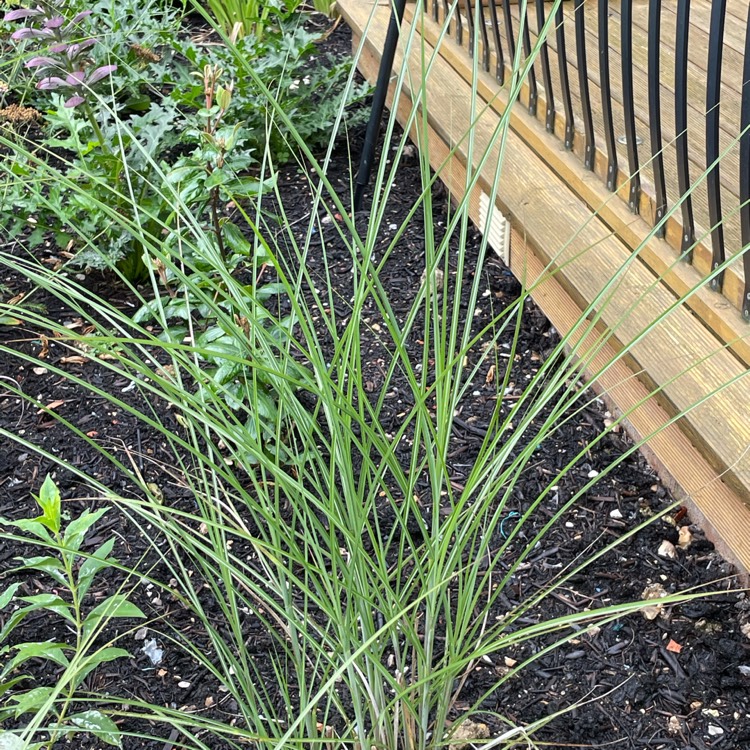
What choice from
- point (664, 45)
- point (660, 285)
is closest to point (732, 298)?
point (660, 285)

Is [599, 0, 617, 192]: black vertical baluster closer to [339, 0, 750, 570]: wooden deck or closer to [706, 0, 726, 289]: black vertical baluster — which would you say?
[339, 0, 750, 570]: wooden deck

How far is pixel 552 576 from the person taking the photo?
176cm

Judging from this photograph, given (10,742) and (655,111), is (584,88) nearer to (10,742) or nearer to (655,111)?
(655,111)

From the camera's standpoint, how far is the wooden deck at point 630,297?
142 cm

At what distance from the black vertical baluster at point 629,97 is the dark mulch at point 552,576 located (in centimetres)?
55

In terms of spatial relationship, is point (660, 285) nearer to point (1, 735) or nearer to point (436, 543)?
point (436, 543)

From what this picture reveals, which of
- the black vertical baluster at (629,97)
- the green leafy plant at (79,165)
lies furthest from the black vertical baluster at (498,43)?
the green leafy plant at (79,165)

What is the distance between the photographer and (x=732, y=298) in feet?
5.22

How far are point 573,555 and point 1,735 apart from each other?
116cm

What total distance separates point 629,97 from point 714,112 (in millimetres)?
340

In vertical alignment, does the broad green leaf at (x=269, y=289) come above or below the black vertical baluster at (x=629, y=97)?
below

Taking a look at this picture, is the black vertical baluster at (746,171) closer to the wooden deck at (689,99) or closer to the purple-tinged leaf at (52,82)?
the wooden deck at (689,99)

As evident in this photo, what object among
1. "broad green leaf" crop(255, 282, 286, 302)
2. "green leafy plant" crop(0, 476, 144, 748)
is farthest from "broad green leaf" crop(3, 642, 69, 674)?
"broad green leaf" crop(255, 282, 286, 302)

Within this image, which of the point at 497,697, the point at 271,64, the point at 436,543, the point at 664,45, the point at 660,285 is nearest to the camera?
the point at 436,543
